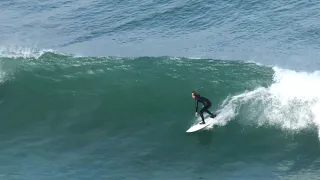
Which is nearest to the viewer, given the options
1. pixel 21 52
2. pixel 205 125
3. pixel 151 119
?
pixel 205 125

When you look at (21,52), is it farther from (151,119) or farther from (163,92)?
(151,119)

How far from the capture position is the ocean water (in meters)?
24.8

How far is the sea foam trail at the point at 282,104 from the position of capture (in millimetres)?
26312

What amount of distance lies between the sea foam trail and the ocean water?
0.16 ft

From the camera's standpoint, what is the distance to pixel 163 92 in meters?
30.0

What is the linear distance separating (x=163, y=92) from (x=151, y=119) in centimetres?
230

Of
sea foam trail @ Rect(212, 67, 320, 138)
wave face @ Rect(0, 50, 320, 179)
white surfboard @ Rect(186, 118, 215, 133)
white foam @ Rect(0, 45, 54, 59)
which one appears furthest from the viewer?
white foam @ Rect(0, 45, 54, 59)

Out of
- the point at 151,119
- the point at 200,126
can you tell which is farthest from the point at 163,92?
the point at 200,126

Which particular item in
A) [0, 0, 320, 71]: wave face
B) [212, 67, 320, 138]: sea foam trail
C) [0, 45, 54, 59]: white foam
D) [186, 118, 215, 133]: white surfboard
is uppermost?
[0, 0, 320, 71]: wave face

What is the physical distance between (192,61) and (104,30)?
9510 millimetres

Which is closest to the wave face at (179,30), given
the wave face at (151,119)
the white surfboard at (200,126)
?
the wave face at (151,119)

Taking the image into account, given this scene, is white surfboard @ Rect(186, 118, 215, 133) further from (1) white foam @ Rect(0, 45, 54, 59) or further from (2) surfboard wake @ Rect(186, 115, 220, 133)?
(1) white foam @ Rect(0, 45, 54, 59)

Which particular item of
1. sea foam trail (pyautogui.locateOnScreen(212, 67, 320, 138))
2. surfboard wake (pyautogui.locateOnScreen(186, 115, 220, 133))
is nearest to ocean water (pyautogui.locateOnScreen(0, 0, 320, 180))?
sea foam trail (pyautogui.locateOnScreen(212, 67, 320, 138))

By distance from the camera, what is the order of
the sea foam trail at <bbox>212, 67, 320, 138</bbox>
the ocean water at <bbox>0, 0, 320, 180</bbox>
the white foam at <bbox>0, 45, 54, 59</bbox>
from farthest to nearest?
the white foam at <bbox>0, 45, 54, 59</bbox> < the sea foam trail at <bbox>212, 67, 320, 138</bbox> < the ocean water at <bbox>0, 0, 320, 180</bbox>
